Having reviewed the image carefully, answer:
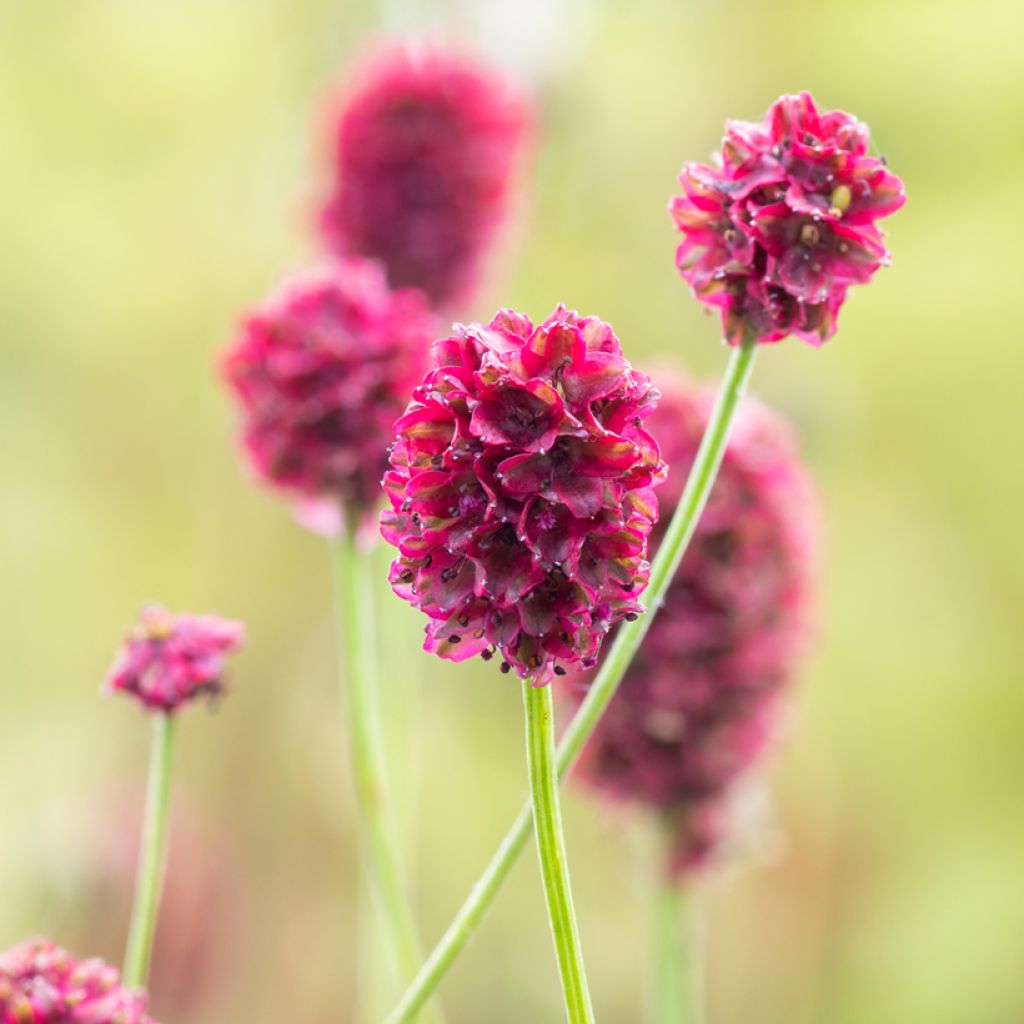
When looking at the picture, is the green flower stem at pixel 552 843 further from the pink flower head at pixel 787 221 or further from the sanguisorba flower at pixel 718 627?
the sanguisorba flower at pixel 718 627

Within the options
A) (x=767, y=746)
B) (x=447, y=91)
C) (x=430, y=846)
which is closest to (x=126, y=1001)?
(x=767, y=746)

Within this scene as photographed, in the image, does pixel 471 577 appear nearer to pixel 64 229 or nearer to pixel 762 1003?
pixel 762 1003

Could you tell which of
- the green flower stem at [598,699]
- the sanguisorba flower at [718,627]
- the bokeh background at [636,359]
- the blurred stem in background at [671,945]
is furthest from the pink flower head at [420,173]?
the bokeh background at [636,359]

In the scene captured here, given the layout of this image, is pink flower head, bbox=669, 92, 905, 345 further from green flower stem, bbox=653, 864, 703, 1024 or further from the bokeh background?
the bokeh background

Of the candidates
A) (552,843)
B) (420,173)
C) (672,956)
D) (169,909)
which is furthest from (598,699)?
(169,909)

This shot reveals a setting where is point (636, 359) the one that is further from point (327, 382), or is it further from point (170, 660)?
point (170, 660)

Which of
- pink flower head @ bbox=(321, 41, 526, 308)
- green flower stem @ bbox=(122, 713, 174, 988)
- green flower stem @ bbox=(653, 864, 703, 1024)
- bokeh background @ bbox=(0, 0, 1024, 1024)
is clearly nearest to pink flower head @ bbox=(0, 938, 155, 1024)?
green flower stem @ bbox=(122, 713, 174, 988)
